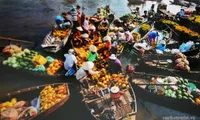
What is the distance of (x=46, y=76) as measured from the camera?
796cm

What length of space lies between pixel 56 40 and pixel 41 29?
3565 millimetres

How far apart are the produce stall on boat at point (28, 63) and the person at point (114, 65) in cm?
193

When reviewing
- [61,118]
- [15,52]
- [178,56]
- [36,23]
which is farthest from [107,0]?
[61,118]

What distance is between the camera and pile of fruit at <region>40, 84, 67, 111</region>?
6.60 metres

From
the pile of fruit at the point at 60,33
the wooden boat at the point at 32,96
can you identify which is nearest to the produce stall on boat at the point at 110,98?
the wooden boat at the point at 32,96

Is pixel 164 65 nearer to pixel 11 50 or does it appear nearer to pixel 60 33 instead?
pixel 60 33

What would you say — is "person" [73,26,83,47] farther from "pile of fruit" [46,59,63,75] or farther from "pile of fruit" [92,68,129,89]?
"pile of fruit" [92,68,129,89]

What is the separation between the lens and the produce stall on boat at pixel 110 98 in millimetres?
6984

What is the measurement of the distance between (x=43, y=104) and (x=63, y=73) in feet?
5.88

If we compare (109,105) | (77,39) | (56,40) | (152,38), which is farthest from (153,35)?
(109,105)

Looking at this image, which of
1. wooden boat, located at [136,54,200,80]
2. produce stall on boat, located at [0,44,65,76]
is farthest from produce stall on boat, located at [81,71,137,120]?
wooden boat, located at [136,54,200,80]

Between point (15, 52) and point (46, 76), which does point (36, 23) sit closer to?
point (15, 52)

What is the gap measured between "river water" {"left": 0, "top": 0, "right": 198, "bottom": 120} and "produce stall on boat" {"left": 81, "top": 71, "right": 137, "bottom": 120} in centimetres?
35

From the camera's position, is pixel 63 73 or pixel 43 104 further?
pixel 63 73
